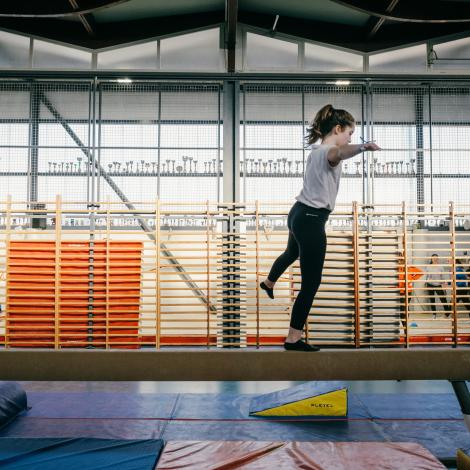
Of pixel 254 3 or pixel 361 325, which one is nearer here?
pixel 361 325

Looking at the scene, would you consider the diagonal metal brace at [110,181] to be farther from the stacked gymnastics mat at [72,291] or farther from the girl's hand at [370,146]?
the girl's hand at [370,146]

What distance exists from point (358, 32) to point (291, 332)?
7447 millimetres

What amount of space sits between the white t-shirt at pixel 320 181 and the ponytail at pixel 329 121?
145 mm

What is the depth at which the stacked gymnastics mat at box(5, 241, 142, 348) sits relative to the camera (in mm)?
6906

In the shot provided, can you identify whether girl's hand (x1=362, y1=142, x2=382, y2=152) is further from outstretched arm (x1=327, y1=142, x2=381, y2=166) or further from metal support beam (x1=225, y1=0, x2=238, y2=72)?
metal support beam (x1=225, y1=0, x2=238, y2=72)

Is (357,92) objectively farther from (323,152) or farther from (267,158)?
(323,152)

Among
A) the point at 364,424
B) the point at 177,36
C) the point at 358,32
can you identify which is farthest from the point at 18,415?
the point at 358,32

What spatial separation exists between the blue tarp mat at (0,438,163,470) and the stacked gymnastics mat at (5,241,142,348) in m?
3.36

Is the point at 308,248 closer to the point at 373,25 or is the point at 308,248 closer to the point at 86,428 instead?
the point at 86,428

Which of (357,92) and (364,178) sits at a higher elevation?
(357,92)

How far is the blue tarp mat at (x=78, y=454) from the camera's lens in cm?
307

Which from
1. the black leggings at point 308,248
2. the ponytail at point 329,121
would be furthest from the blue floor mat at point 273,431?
the ponytail at point 329,121

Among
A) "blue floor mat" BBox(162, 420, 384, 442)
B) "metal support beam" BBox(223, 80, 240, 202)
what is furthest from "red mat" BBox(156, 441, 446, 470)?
"metal support beam" BBox(223, 80, 240, 202)

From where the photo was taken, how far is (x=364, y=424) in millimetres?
4293
